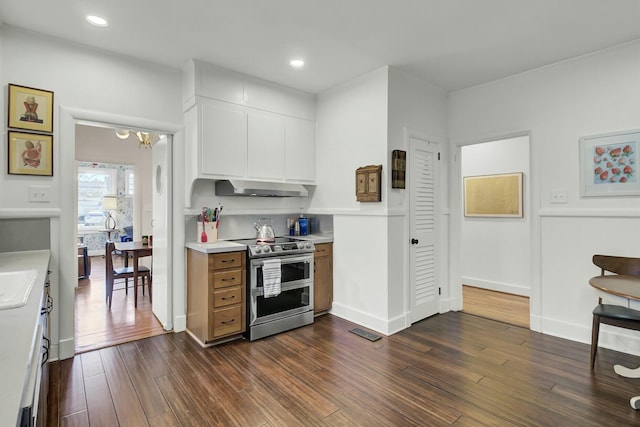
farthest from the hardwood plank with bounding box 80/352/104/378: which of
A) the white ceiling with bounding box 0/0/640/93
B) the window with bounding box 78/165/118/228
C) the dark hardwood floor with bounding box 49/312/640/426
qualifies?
the window with bounding box 78/165/118/228

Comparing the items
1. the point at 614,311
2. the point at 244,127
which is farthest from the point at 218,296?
the point at 614,311

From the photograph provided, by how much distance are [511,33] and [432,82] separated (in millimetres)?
1127

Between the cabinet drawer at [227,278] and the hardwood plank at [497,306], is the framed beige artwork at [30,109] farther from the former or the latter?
the hardwood plank at [497,306]

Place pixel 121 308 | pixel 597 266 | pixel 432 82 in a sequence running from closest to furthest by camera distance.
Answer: pixel 597 266
pixel 432 82
pixel 121 308

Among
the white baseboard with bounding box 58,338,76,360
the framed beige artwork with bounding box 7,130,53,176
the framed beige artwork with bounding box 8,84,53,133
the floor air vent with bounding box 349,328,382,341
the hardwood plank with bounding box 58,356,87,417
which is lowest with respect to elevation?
the hardwood plank with bounding box 58,356,87,417

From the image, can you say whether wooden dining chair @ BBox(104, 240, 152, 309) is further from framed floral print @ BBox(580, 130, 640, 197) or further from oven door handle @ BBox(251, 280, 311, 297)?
framed floral print @ BBox(580, 130, 640, 197)

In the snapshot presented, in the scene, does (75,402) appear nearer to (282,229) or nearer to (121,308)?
(121,308)

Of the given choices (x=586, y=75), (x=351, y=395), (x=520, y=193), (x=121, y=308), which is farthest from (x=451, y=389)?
(x=121, y=308)

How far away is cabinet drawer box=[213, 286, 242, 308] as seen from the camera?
308cm

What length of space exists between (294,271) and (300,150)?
4.79 feet

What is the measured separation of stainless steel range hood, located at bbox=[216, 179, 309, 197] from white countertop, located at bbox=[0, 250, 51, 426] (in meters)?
1.92

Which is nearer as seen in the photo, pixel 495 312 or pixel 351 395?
pixel 351 395

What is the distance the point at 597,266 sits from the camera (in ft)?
9.82

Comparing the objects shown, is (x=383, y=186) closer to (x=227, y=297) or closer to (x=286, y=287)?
(x=286, y=287)
